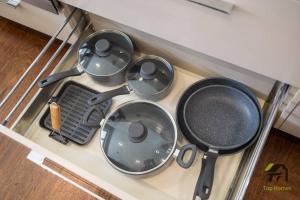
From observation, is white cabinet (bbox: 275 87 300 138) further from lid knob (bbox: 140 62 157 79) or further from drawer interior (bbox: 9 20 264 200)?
lid knob (bbox: 140 62 157 79)

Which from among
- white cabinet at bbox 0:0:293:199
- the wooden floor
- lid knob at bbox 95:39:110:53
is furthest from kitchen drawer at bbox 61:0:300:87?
the wooden floor

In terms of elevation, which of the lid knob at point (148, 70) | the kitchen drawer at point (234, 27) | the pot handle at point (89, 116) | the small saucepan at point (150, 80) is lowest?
the pot handle at point (89, 116)

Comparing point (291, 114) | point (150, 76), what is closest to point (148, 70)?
point (150, 76)

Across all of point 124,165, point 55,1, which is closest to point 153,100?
point 124,165

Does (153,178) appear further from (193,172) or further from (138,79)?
(138,79)

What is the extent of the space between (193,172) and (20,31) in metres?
0.96

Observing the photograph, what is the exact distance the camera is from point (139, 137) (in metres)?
0.86

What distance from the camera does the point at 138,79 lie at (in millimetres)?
944

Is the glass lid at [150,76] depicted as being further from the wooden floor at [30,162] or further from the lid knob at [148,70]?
the wooden floor at [30,162]

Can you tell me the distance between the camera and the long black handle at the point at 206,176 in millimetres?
787

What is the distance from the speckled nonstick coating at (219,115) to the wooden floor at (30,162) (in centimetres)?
26

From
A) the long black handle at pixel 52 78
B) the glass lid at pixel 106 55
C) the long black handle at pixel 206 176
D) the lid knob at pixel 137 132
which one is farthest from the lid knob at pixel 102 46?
the long black handle at pixel 206 176

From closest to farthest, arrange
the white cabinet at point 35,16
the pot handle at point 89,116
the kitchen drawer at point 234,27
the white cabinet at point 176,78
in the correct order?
the kitchen drawer at point 234,27 → the white cabinet at point 176,78 → the pot handle at point 89,116 → the white cabinet at point 35,16

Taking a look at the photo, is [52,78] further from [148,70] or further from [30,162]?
[30,162]
